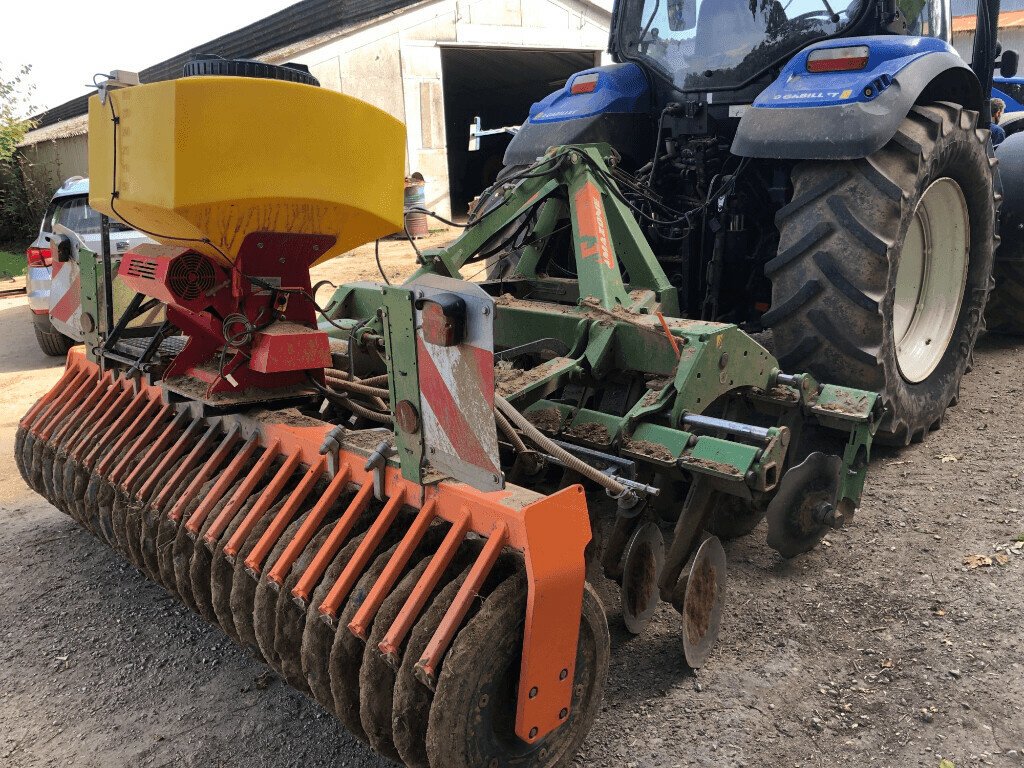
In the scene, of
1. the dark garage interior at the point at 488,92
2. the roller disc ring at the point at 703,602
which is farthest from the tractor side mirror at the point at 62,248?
the dark garage interior at the point at 488,92

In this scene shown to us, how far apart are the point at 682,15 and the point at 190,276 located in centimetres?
277

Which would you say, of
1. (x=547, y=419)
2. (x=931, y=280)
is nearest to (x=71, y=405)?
(x=547, y=419)

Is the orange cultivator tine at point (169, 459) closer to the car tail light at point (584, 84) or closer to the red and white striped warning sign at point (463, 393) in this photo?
the red and white striped warning sign at point (463, 393)

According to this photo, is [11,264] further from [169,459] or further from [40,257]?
[169,459]

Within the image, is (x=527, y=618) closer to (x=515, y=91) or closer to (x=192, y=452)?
(x=192, y=452)

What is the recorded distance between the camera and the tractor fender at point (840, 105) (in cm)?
305

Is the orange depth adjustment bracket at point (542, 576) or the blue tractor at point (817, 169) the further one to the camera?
the blue tractor at point (817, 169)

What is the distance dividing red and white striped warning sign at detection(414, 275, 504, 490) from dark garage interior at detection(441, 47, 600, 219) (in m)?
12.0

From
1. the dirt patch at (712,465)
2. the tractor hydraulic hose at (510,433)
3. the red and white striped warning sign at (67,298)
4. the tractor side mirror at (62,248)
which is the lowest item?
the dirt patch at (712,465)

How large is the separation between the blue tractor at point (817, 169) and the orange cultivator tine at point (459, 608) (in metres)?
1.84

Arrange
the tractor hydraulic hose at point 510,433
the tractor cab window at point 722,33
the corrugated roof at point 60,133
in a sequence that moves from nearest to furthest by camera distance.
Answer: the tractor hydraulic hose at point 510,433, the tractor cab window at point 722,33, the corrugated roof at point 60,133

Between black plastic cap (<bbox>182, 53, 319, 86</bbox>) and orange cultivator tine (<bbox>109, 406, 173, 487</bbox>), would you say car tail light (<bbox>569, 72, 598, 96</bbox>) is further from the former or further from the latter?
orange cultivator tine (<bbox>109, 406, 173, 487</bbox>)

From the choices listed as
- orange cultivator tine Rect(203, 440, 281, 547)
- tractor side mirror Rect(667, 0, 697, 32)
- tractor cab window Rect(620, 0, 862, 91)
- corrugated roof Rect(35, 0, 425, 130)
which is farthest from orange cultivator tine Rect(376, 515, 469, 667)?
corrugated roof Rect(35, 0, 425, 130)

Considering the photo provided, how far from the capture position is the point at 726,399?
2.90 m
